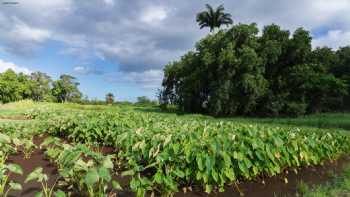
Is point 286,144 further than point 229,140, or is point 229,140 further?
point 286,144

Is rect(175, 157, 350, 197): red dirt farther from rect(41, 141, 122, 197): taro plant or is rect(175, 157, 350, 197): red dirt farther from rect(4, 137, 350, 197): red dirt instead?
rect(41, 141, 122, 197): taro plant

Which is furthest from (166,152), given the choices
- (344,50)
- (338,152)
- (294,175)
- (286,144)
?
(344,50)

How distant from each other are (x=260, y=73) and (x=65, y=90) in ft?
119

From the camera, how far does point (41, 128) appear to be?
6.58 meters

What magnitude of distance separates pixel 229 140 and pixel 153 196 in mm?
1067

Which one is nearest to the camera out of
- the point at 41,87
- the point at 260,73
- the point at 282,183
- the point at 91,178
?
the point at 91,178

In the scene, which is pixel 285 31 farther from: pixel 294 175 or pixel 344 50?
pixel 294 175

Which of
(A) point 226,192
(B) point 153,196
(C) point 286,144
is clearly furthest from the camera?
(C) point 286,144

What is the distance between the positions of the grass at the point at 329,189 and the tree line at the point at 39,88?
4769 cm

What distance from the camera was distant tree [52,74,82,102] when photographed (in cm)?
4972

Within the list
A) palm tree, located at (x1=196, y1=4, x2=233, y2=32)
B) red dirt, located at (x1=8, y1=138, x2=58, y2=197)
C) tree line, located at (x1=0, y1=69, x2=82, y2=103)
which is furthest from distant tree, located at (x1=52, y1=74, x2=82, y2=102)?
Answer: red dirt, located at (x1=8, y1=138, x2=58, y2=197)

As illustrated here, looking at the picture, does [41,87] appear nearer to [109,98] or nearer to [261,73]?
[109,98]

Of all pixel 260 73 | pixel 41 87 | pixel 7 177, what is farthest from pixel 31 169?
pixel 41 87

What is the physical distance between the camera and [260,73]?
23.2 m
